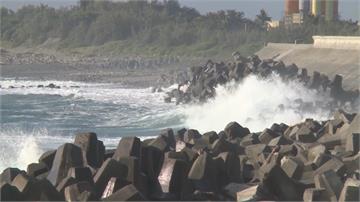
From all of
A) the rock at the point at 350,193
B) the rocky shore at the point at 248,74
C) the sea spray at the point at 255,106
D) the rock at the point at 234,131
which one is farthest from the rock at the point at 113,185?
the rocky shore at the point at 248,74

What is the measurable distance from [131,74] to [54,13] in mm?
41657

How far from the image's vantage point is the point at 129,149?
7.83 meters

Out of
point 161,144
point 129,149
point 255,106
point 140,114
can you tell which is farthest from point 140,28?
point 129,149

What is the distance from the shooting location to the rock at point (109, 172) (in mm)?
7082

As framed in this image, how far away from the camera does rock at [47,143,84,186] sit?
297 inches

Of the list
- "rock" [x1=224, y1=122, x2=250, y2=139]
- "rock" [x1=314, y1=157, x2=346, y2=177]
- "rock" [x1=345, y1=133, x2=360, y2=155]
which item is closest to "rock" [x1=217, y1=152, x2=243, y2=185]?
"rock" [x1=314, y1=157, x2=346, y2=177]

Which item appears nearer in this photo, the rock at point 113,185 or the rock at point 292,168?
the rock at point 113,185

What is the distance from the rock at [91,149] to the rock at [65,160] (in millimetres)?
194

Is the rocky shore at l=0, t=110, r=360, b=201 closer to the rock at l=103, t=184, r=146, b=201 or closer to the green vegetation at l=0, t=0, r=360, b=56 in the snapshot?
the rock at l=103, t=184, r=146, b=201

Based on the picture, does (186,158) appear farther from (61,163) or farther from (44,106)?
(44,106)

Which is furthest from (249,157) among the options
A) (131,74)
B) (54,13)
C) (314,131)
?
(54,13)

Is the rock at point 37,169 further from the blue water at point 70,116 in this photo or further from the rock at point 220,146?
the blue water at point 70,116

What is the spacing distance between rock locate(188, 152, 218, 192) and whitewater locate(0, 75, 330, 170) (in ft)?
19.8

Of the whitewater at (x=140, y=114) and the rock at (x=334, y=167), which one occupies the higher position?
the rock at (x=334, y=167)
